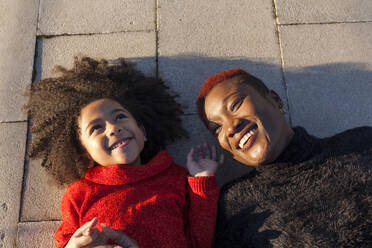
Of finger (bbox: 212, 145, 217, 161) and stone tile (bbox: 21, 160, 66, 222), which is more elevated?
finger (bbox: 212, 145, 217, 161)

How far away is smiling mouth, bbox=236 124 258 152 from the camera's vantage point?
1.78 m

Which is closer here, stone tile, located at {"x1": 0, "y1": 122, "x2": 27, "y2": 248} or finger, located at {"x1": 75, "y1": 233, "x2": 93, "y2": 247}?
finger, located at {"x1": 75, "y1": 233, "x2": 93, "y2": 247}

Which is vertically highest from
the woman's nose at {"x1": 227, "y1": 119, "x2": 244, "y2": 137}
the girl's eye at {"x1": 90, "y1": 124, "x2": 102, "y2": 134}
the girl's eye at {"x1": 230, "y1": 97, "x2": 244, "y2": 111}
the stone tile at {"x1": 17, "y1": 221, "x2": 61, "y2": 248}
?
the girl's eye at {"x1": 230, "y1": 97, "x2": 244, "y2": 111}

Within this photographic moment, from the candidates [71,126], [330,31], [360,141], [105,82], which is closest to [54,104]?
[71,126]

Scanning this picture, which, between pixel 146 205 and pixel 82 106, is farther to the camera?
pixel 82 106

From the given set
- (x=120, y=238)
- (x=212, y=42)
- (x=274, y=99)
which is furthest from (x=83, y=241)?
(x=212, y=42)

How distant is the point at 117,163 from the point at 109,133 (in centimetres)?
17

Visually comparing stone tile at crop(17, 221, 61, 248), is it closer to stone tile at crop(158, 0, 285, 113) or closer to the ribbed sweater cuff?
the ribbed sweater cuff

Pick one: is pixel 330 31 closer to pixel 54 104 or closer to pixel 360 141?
pixel 360 141

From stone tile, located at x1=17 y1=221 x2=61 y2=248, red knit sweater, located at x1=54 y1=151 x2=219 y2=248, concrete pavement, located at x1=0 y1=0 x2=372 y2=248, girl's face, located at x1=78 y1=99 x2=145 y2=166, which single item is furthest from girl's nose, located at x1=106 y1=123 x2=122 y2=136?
stone tile, located at x1=17 y1=221 x2=61 y2=248

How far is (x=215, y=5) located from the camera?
2.60 meters

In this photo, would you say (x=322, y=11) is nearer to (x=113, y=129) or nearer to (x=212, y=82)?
(x=212, y=82)

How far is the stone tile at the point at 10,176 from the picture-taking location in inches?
85.7

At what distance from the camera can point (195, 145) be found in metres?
2.32
